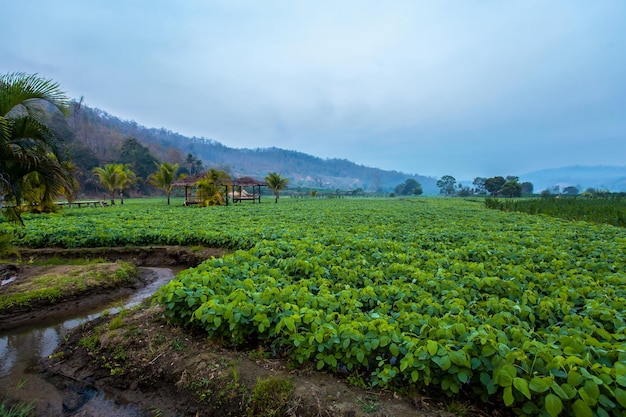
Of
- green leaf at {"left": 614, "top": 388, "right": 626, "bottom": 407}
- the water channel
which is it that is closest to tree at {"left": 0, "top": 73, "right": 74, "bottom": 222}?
the water channel

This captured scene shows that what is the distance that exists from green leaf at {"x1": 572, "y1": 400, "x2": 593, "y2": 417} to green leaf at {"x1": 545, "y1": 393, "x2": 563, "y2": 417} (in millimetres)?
123

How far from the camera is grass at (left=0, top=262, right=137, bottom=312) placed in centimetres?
577

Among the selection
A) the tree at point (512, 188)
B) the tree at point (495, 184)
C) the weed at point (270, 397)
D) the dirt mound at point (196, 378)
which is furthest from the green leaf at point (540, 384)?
the tree at point (495, 184)

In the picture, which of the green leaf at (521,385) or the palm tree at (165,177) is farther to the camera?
the palm tree at (165,177)

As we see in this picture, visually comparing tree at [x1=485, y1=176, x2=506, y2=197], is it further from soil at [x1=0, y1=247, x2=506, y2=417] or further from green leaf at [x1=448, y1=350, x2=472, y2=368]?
soil at [x1=0, y1=247, x2=506, y2=417]

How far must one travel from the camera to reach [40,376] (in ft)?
12.6

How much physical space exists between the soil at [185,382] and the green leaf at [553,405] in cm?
70

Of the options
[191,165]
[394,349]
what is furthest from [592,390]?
[191,165]

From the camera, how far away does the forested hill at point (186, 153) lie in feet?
199

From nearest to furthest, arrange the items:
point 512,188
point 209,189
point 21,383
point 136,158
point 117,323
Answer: point 21,383, point 117,323, point 209,189, point 136,158, point 512,188

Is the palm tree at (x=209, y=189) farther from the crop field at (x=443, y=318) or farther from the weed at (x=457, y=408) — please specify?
the weed at (x=457, y=408)

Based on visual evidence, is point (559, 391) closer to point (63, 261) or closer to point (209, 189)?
point (63, 261)

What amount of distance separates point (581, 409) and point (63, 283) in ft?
27.1

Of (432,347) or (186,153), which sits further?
(186,153)
